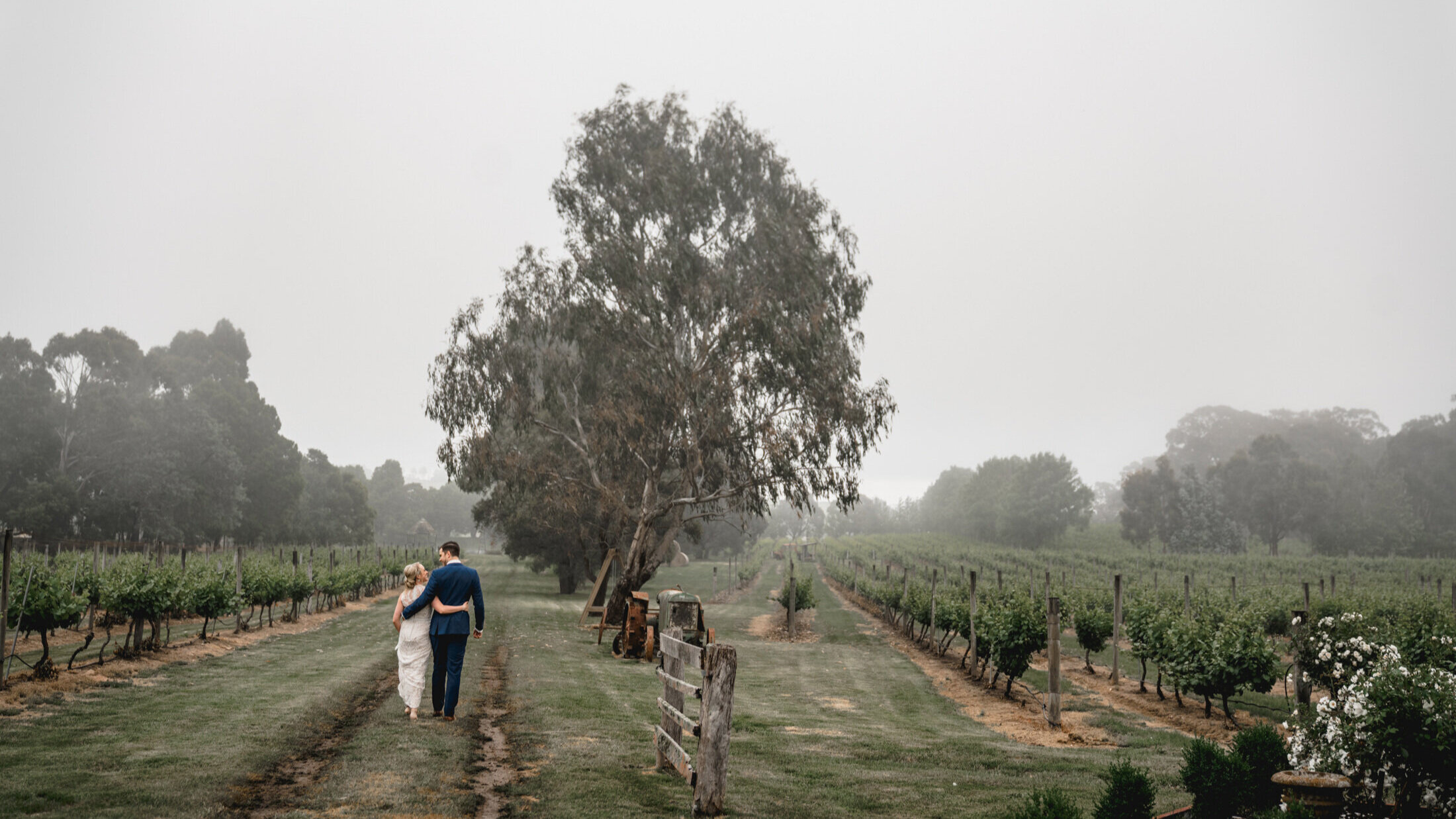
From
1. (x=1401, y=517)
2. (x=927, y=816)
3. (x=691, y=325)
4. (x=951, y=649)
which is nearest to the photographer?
(x=927, y=816)

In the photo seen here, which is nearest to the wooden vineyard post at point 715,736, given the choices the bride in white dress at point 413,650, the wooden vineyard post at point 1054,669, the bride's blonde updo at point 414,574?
the bride in white dress at point 413,650

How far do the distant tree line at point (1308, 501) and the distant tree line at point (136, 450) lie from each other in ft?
263

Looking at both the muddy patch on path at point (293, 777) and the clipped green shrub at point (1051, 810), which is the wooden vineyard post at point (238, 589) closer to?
the muddy patch on path at point (293, 777)

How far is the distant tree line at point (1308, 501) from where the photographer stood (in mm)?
80125

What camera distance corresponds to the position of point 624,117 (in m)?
29.1

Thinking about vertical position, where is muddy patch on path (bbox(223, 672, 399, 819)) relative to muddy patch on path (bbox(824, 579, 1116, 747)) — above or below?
above

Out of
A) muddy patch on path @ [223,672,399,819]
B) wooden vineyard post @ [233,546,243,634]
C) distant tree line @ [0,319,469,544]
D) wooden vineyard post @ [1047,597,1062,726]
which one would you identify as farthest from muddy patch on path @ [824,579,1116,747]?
distant tree line @ [0,319,469,544]

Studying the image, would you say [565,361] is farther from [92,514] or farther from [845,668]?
[92,514]

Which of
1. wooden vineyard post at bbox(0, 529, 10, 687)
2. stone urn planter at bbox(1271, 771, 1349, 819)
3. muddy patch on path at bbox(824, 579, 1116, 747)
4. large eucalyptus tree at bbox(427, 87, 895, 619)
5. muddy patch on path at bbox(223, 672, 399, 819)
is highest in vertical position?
large eucalyptus tree at bbox(427, 87, 895, 619)

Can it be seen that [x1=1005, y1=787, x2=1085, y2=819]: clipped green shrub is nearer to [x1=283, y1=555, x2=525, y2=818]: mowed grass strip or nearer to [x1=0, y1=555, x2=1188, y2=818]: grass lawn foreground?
[x1=0, y1=555, x2=1188, y2=818]: grass lawn foreground

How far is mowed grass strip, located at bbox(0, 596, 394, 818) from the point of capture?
20.9ft

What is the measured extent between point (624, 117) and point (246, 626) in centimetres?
1947

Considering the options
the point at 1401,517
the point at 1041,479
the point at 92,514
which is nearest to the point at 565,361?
the point at 92,514

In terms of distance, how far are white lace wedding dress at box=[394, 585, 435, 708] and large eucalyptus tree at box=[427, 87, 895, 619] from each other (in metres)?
16.2
